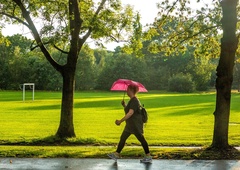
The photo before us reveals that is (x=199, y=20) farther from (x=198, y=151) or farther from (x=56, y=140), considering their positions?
(x=56, y=140)

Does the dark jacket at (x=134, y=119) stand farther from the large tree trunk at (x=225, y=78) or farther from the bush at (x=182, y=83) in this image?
the bush at (x=182, y=83)

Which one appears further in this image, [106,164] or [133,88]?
[133,88]

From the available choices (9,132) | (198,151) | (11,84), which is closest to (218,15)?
(198,151)

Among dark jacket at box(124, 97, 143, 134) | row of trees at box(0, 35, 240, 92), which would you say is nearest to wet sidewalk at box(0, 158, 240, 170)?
dark jacket at box(124, 97, 143, 134)

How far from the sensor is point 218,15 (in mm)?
12922

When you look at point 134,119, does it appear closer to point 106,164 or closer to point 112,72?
point 106,164

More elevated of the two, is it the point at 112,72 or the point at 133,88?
the point at 112,72

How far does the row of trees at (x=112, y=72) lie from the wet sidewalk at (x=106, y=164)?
7462 cm

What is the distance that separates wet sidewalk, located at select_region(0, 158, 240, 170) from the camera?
8508mm

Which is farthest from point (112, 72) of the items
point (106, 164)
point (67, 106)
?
point (106, 164)

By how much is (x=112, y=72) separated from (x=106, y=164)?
277ft

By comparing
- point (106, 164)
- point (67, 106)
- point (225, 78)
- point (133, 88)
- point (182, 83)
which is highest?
point (182, 83)

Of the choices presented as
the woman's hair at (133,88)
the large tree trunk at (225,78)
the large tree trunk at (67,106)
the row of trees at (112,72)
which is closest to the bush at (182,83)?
the row of trees at (112,72)

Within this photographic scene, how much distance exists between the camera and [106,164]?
352 inches
